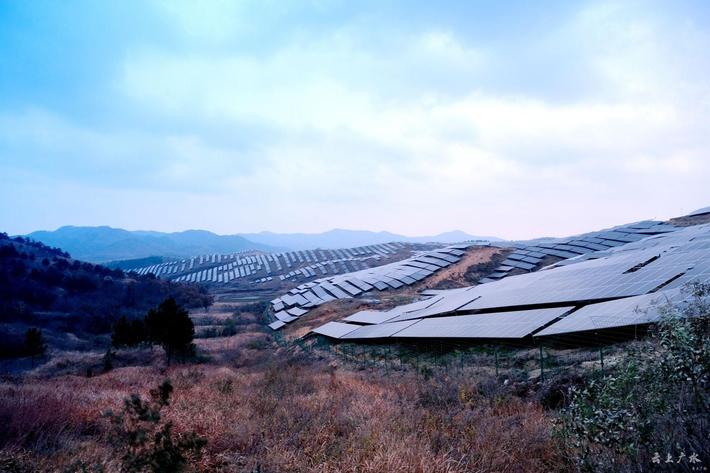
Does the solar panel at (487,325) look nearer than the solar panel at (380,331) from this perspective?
Yes

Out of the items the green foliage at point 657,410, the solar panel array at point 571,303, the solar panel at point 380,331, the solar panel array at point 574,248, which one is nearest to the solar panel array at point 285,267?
the solar panel array at point 574,248

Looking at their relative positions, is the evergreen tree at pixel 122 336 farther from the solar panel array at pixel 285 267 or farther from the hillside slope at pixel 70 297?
the solar panel array at pixel 285 267

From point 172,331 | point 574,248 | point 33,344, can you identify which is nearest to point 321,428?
point 172,331

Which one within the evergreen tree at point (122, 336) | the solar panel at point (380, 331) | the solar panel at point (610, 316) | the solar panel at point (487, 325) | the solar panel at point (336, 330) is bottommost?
the evergreen tree at point (122, 336)

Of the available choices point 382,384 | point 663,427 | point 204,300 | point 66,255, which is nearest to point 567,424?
point 663,427

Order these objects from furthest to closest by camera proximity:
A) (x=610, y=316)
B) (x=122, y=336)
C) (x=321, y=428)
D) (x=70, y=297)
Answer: (x=70, y=297)
(x=122, y=336)
(x=610, y=316)
(x=321, y=428)

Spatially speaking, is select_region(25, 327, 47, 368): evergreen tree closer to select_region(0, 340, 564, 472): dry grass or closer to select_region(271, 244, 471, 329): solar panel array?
select_region(271, 244, 471, 329): solar panel array

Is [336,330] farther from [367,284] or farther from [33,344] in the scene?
[33,344]

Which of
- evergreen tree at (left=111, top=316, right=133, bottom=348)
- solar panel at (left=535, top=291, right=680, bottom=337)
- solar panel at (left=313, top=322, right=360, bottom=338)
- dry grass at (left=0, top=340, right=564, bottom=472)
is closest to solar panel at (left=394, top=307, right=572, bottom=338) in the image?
solar panel at (left=535, top=291, right=680, bottom=337)
